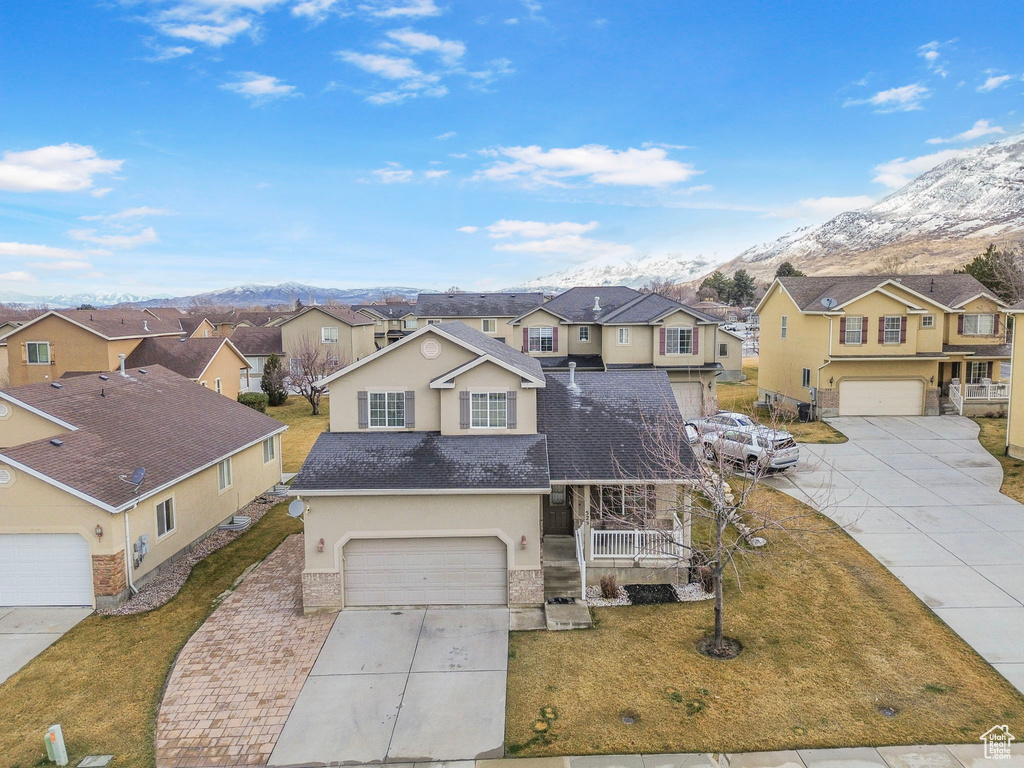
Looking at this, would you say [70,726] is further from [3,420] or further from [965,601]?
[965,601]

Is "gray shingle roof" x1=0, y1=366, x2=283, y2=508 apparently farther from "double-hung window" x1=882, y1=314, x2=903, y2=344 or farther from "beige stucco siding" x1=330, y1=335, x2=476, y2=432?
"double-hung window" x1=882, y1=314, x2=903, y2=344

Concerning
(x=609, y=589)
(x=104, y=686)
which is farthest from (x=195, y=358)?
(x=609, y=589)

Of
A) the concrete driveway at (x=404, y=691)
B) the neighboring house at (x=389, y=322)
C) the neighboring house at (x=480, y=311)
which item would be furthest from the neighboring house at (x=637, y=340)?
the neighboring house at (x=389, y=322)

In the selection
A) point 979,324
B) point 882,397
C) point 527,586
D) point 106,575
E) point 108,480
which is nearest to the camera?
point 527,586

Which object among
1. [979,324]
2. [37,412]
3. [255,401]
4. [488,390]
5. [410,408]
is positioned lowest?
[255,401]

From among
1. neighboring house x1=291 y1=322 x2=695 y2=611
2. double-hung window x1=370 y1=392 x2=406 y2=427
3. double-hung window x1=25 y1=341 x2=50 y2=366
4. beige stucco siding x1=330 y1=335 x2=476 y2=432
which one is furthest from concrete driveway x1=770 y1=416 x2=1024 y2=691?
double-hung window x1=25 y1=341 x2=50 y2=366

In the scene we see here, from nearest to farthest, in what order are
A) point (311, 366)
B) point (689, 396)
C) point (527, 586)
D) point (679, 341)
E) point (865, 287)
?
point (527, 586)
point (865, 287)
point (679, 341)
point (689, 396)
point (311, 366)

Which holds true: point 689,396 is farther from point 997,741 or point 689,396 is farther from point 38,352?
point 38,352
